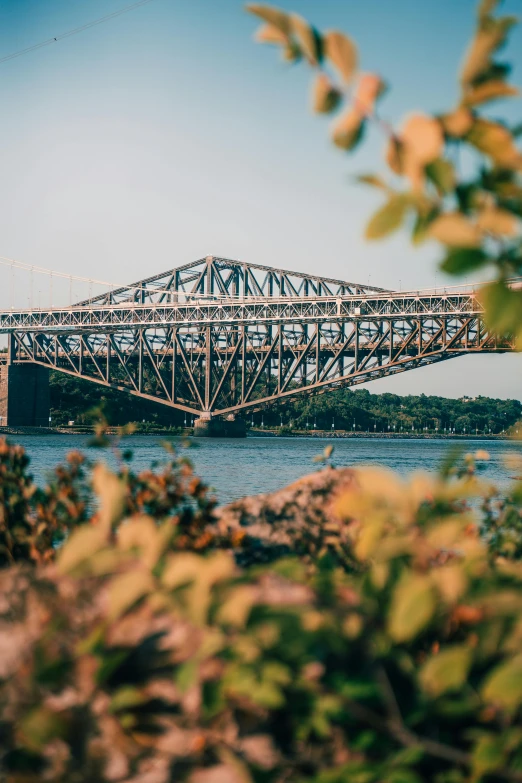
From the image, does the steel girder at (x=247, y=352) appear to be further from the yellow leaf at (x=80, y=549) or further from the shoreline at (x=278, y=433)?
the yellow leaf at (x=80, y=549)

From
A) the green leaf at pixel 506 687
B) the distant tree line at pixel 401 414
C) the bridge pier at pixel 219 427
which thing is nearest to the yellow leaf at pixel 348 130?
the green leaf at pixel 506 687

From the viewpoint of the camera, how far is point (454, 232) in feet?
3.04

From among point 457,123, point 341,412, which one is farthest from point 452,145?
point 341,412

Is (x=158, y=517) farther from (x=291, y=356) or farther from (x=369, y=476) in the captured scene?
(x=291, y=356)

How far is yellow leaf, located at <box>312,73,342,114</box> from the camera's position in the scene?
1053 millimetres

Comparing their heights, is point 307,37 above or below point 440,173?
above

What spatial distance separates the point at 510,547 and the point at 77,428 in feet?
183

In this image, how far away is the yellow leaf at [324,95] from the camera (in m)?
1.05

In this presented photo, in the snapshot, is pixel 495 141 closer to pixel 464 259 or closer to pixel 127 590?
pixel 464 259

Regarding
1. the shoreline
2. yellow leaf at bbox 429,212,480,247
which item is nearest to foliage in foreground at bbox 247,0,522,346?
yellow leaf at bbox 429,212,480,247

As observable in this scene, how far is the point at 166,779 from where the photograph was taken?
1.30 metres

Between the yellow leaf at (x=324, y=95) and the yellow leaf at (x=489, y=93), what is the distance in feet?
0.59

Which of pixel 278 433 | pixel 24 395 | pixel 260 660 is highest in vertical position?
pixel 24 395

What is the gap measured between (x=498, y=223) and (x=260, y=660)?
70 centimetres
